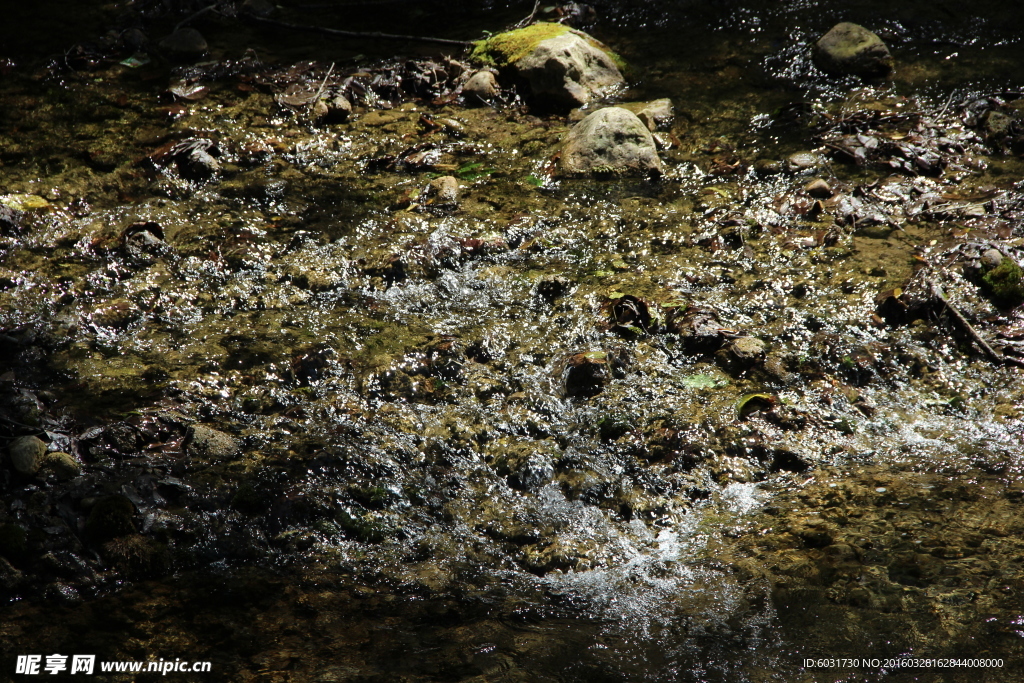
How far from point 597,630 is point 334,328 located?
2568mm

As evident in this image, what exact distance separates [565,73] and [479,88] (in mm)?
941

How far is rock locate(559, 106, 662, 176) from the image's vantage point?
5.82 metres

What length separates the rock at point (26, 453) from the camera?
309 centimetres

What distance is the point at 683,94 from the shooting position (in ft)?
22.8

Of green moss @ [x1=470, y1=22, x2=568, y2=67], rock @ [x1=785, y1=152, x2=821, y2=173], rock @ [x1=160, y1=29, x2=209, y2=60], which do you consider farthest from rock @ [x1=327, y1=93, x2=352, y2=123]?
rock @ [x1=785, y1=152, x2=821, y2=173]

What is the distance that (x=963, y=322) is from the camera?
4082 mm

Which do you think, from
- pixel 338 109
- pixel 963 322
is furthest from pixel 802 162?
pixel 338 109

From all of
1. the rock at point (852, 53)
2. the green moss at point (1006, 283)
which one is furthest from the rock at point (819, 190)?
the rock at point (852, 53)

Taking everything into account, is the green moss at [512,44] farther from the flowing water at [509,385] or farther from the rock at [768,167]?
the rock at [768,167]

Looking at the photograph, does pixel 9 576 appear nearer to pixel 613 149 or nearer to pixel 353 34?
pixel 613 149

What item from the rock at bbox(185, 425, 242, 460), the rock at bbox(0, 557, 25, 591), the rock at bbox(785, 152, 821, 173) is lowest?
the rock at bbox(0, 557, 25, 591)

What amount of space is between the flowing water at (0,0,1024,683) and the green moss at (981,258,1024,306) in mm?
61

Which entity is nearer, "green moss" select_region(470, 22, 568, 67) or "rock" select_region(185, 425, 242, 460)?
"rock" select_region(185, 425, 242, 460)

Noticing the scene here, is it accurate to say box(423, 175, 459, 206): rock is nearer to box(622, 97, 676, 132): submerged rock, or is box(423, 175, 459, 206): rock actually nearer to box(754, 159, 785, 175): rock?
box(622, 97, 676, 132): submerged rock
